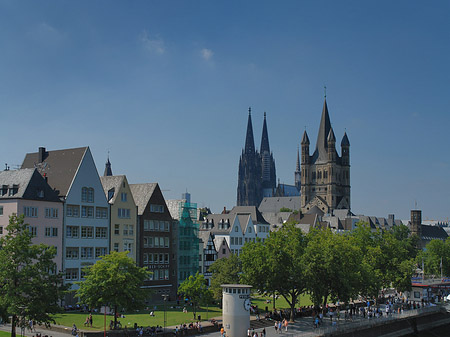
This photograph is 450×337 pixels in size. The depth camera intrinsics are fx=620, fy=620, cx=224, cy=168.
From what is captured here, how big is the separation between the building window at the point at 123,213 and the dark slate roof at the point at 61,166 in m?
8.18

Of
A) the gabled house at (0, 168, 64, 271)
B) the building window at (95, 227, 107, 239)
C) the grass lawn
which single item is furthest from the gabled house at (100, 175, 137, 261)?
the grass lawn

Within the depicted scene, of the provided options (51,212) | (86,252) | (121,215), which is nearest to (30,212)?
(51,212)

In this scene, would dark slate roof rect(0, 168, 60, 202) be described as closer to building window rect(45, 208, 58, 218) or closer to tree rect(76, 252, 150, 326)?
building window rect(45, 208, 58, 218)

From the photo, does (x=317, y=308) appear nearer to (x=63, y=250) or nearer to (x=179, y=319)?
(x=179, y=319)

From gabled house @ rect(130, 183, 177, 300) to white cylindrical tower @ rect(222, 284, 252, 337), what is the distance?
2442 centimetres

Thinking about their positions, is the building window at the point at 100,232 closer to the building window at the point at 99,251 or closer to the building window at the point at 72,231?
the building window at the point at 99,251

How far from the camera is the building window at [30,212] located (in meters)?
68.9

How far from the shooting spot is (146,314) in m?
68.3

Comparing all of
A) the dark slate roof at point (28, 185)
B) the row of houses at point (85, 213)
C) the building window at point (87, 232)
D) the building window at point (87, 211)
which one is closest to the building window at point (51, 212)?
the row of houses at point (85, 213)

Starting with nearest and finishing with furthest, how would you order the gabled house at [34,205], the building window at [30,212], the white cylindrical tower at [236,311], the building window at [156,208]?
1. the white cylindrical tower at [236,311]
2. the gabled house at [34,205]
3. the building window at [30,212]
4. the building window at [156,208]

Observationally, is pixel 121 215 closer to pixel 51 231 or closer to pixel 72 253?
pixel 72 253

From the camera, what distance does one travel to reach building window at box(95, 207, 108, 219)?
77.2 meters

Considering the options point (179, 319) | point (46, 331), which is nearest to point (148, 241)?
point (179, 319)

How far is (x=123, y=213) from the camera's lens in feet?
264
